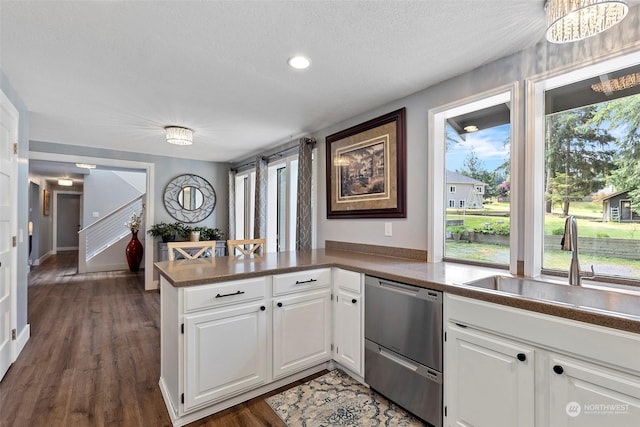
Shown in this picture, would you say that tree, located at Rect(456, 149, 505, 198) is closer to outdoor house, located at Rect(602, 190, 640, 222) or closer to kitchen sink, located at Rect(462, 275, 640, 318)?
outdoor house, located at Rect(602, 190, 640, 222)

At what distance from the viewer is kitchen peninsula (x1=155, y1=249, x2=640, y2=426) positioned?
3.92 ft

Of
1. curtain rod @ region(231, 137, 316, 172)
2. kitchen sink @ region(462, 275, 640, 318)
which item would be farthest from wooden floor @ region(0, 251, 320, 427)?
curtain rod @ region(231, 137, 316, 172)

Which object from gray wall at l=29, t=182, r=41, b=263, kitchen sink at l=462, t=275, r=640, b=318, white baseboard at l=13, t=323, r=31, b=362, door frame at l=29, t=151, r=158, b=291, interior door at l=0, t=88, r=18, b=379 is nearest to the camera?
kitchen sink at l=462, t=275, r=640, b=318

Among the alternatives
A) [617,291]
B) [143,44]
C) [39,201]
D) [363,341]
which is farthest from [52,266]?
[617,291]

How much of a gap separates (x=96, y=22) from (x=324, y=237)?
106 inches

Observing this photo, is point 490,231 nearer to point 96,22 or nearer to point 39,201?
point 96,22

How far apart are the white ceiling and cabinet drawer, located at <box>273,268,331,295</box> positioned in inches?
59.5

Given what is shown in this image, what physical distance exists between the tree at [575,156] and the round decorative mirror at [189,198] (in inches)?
208

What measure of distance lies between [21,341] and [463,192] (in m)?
4.13

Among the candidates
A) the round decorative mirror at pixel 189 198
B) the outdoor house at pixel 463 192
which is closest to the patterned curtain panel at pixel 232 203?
the round decorative mirror at pixel 189 198

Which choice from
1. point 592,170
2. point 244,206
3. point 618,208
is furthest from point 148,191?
point 618,208

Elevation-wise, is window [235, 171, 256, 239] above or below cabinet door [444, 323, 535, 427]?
above

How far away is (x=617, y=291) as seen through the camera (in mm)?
1508

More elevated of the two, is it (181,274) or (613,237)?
(613,237)
